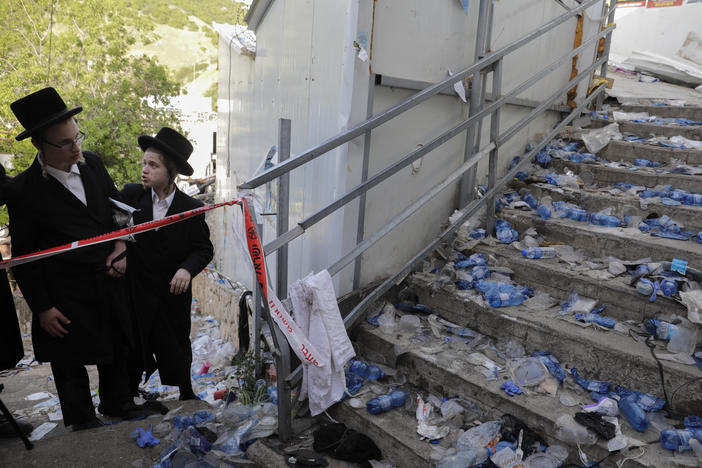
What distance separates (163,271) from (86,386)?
78 cm

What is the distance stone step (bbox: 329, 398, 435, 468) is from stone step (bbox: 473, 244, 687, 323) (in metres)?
1.20

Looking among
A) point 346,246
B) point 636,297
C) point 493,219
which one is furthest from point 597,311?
point 346,246

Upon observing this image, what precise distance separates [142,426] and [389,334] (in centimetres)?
160

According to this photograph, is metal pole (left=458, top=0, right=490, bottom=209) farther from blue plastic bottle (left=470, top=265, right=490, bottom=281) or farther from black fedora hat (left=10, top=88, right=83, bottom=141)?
black fedora hat (left=10, top=88, right=83, bottom=141)

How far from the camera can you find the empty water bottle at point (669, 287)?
97.4 inches

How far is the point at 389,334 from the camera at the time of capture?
2.88 meters

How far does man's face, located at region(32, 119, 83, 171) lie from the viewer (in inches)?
90.0

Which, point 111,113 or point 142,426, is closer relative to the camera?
point 142,426

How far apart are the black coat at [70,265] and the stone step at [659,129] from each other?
486cm

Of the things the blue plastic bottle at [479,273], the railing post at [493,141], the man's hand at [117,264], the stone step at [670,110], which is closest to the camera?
the man's hand at [117,264]

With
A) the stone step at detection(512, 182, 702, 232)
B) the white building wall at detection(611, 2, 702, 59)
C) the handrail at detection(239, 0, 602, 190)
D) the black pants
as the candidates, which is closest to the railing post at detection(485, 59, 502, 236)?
the handrail at detection(239, 0, 602, 190)

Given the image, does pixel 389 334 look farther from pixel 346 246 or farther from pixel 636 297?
pixel 636 297

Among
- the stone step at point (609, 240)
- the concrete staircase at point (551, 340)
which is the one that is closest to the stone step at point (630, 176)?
the concrete staircase at point (551, 340)

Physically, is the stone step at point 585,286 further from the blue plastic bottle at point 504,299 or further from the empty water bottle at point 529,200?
the empty water bottle at point 529,200
